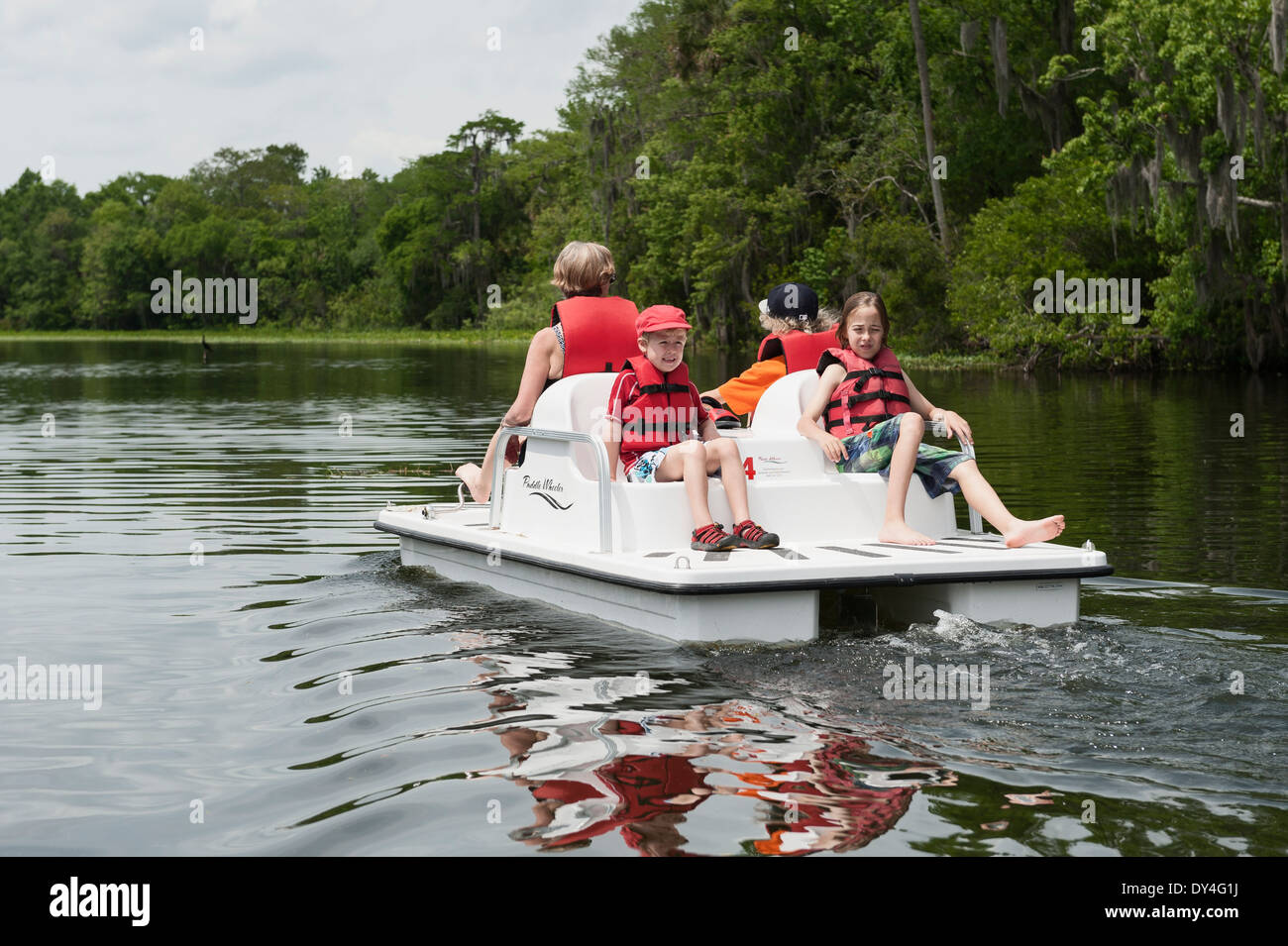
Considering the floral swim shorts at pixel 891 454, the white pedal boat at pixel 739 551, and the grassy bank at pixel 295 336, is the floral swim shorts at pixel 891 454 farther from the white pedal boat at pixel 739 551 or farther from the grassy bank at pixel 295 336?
the grassy bank at pixel 295 336

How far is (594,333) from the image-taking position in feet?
25.6

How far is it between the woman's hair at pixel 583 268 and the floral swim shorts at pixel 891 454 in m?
1.62

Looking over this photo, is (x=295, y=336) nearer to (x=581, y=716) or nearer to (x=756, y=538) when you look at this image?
(x=756, y=538)

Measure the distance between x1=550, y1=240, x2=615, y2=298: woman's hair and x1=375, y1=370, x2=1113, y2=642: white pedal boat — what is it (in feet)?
1.80

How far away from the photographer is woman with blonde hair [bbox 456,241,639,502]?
773 centimetres

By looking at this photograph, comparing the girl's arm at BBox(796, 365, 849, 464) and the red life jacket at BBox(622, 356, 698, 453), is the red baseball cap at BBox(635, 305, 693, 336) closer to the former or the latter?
the red life jacket at BBox(622, 356, 698, 453)

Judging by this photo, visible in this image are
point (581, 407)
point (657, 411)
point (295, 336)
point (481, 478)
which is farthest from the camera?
point (295, 336)

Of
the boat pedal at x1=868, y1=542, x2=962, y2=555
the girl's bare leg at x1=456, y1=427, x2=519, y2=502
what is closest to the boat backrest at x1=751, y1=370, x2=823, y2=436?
the boat pedal at x1=868, y1=542, x2=962, y2=555

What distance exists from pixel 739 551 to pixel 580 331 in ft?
5.86

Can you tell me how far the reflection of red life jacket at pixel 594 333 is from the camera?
25.5ft

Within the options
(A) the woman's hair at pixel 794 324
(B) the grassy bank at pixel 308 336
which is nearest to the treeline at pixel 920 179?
(B) the grassy bank at pixel 308 336

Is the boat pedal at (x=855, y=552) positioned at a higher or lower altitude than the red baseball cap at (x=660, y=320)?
lower

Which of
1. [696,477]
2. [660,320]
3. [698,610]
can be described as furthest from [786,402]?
[698,610]
